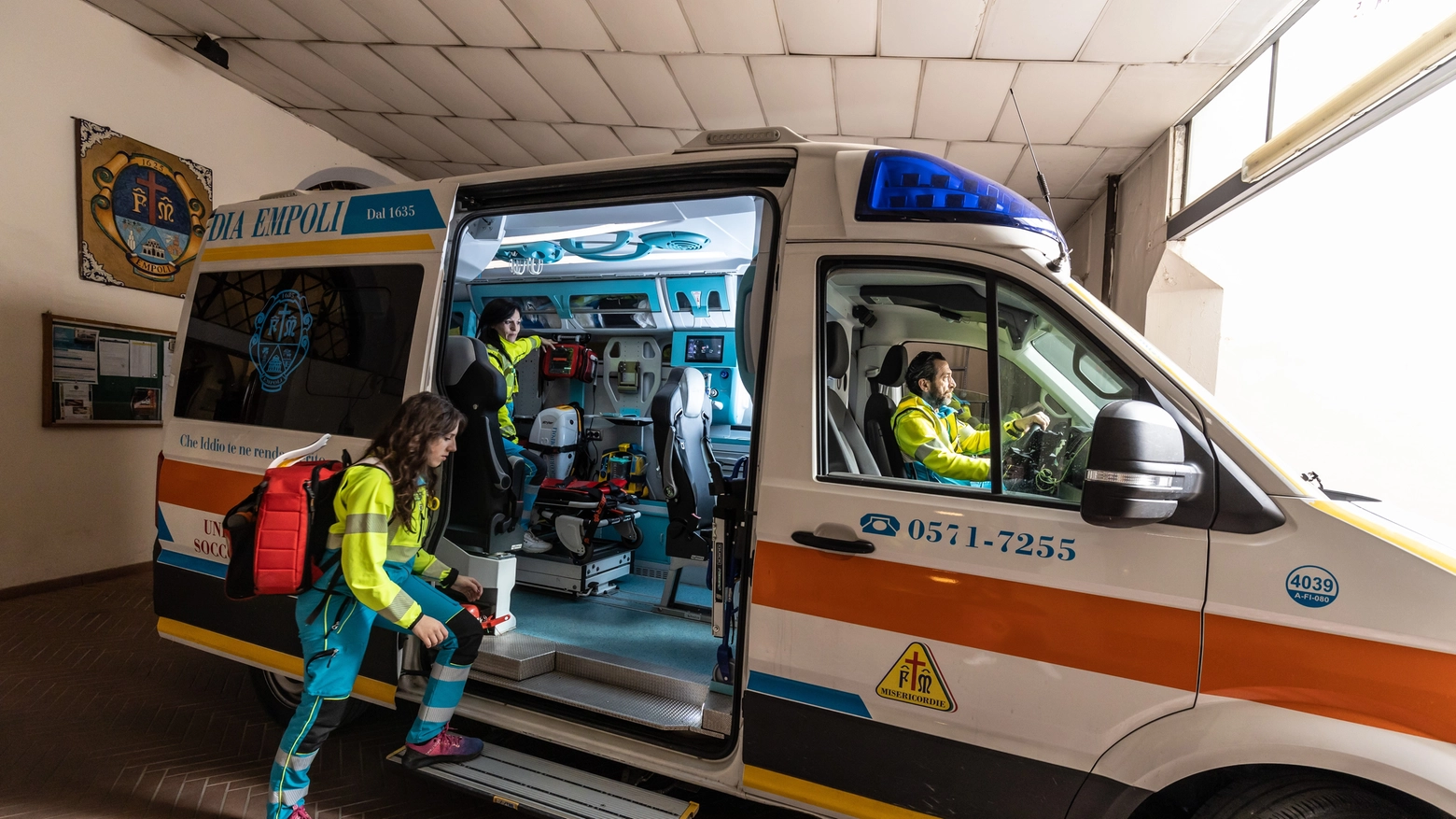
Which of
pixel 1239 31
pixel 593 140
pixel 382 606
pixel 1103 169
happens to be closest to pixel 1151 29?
pixel 1239 31

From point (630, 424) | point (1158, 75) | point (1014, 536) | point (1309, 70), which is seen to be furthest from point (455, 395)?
point (1309, 70)

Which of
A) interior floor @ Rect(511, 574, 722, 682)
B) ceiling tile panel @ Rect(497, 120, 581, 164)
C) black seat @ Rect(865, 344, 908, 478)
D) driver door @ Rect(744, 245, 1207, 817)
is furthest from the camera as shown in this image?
ceiling tile panel @ Rect(497, 120, 581, 164)

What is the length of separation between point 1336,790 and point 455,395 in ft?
11.0

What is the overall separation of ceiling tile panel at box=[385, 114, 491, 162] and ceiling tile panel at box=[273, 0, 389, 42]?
1276 millimetres

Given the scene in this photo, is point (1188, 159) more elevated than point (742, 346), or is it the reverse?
point (1188, 159)

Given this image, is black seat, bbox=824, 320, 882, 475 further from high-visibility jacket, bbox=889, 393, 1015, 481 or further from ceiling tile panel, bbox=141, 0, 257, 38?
ceiling tile panel, bbox=141, 0, 257, 38

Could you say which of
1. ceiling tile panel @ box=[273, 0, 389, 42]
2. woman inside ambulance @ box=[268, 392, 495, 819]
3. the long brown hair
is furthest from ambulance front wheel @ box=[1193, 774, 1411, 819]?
ceiling tile panel @ box=[273, 0, 389, 42]

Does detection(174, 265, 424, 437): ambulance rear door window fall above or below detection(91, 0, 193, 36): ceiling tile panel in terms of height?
below

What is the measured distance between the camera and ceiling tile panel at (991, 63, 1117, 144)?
4.38m

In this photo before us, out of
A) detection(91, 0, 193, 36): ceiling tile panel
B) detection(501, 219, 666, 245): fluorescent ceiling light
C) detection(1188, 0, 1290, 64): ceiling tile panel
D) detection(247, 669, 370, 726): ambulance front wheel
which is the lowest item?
detection(247, 669, 370, 726): ambulance front wheel

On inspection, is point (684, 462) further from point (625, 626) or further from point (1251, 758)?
point (1251, 758)

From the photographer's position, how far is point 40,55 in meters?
4.43

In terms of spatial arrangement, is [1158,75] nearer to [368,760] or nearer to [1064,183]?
[1064,183]

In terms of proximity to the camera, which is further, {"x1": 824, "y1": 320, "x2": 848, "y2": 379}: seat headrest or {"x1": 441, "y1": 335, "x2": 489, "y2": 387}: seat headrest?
{"x1": 441, "y1": 335, "x2": 489, "y2": 387}: seat headrest
